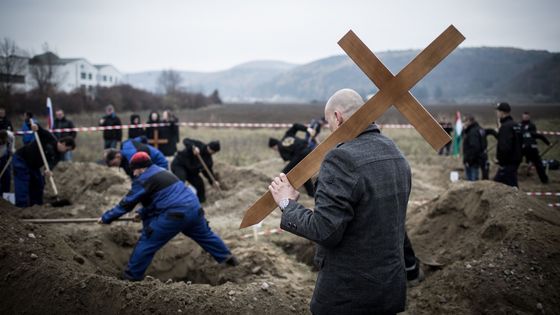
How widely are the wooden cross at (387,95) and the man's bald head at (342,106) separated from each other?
0.27ft

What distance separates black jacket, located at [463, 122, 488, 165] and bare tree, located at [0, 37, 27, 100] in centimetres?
1942

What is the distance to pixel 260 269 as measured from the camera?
576 centimetres

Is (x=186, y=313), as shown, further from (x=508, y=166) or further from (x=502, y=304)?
(x=508, y=166)

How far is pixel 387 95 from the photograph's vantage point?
243 centimetres

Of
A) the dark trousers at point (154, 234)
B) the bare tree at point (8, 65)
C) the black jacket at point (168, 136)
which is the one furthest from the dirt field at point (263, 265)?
the bare tree at point (8, 65)

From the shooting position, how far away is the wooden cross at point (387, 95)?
2.33m

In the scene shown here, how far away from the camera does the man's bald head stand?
246 cm

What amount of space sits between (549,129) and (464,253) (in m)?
13.0

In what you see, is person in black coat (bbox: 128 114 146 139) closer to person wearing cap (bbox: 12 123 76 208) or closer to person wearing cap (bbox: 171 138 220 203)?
person wearing cap (bbox: 171 138 220 203)

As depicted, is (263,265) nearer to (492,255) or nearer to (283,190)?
(492,255)

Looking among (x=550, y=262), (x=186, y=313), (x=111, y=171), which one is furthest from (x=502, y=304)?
(x=111, y=171)

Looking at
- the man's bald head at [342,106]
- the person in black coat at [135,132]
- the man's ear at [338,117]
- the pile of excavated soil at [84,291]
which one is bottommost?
the pile of excavated soil at [84,291]

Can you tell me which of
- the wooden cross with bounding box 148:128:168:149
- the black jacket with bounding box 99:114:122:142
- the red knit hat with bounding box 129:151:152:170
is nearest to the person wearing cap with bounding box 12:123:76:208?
the red knit hat with bounding box 129:151:152:170

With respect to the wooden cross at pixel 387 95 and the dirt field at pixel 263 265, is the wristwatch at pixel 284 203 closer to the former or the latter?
the wooden cross at pixel 387 95
